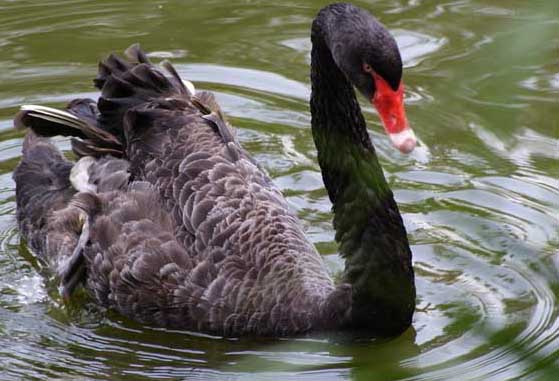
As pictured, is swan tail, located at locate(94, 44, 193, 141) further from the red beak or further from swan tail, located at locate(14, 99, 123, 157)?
the red beak

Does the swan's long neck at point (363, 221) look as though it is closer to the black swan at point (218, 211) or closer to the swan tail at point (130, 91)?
the black swan at point (218, 211)

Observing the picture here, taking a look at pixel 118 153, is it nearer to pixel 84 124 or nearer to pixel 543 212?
pixel 84 124

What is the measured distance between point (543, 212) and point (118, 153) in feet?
7.17

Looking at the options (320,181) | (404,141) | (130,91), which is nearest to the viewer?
(404,141)

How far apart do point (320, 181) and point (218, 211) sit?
144 cm

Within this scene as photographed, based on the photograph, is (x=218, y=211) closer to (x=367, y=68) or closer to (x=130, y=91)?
(x=130, y=91)

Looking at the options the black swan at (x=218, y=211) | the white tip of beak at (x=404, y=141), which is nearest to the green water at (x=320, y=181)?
the black swan at (x=218, y=211)

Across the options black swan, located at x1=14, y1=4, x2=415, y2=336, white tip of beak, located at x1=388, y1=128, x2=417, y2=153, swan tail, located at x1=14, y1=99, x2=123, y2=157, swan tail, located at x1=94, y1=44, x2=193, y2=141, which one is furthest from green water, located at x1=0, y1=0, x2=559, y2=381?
swan tail, located at x1=94, y1=44, x2=193, y2=141

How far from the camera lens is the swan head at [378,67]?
11.0ft

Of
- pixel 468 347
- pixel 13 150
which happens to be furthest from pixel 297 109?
pixel 468 347

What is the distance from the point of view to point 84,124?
4949 millimetres

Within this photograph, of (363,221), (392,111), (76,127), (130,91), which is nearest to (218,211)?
(363,221)

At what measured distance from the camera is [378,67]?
3387mm

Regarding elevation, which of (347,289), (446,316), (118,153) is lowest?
(446,316)
